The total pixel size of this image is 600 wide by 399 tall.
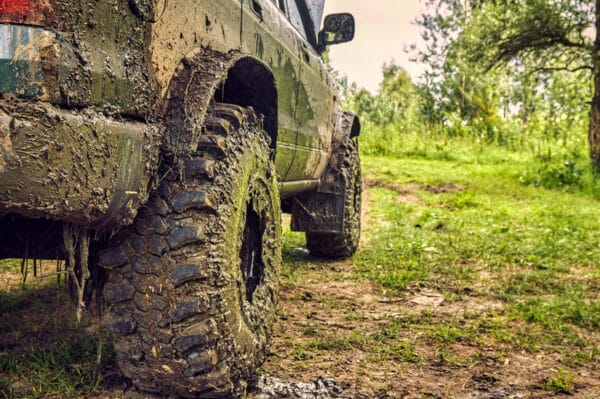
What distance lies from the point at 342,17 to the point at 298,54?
1.26m

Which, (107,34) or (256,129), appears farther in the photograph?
(256,129)

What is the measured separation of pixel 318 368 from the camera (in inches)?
110

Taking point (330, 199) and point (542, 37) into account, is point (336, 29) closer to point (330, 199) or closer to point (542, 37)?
point (330, 199)

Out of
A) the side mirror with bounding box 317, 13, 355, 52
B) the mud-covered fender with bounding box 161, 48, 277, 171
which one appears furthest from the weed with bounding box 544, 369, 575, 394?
the side mirror with bounding box 317, 13, 355, 52

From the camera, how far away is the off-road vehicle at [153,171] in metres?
→ 1.64

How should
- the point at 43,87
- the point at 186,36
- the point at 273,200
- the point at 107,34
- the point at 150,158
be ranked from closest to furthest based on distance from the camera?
the point at 43,87
the point at 107,34
the point at 150,158
the point at 186,36
the point at 273,200

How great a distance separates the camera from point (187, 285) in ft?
6.94

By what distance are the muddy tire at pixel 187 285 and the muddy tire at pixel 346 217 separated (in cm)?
286

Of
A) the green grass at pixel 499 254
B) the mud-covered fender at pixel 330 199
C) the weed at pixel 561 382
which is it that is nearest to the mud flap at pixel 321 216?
the mud-covered fender at pixel 330 199

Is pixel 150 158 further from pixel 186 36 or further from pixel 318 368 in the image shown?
pixel 318 368

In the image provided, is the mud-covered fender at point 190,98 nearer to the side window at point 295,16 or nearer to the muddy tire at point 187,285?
the muddy tire at point 187,285

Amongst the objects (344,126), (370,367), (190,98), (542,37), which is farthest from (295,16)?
(542,37)

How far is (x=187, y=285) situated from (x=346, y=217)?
320 cm

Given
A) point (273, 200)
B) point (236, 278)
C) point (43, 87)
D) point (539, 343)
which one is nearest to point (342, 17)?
point (273, 200)
